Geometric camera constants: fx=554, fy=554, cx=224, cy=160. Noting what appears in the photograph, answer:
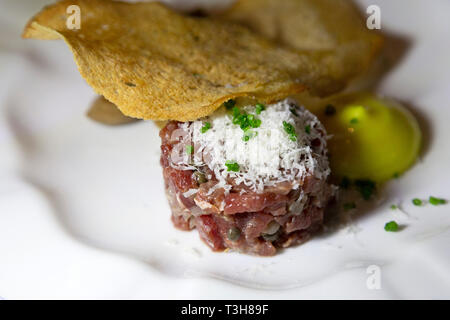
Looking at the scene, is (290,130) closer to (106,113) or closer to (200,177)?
(200,177)

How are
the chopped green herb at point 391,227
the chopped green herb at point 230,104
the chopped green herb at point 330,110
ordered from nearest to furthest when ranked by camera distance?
the chopped green herb at point 230,104
the chopped green herb at point 391,227
the chopped green herb at point 330,110

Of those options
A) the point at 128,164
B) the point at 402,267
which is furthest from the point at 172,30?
the point at 402,267

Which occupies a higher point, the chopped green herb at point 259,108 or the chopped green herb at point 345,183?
the chopped green herb at point 259,108

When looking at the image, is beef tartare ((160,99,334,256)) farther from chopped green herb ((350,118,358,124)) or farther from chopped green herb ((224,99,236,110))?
chopped green herb ((350,118,358,124))

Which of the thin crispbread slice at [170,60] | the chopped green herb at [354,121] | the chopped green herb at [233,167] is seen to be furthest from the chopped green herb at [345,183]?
the chopped green herb at [233,167]

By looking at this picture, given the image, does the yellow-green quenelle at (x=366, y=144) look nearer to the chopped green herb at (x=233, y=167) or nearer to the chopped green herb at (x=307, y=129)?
the chopped green herb at (x=307, y=129)

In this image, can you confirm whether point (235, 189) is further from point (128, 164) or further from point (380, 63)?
point (380, 63)
